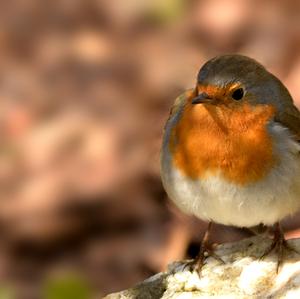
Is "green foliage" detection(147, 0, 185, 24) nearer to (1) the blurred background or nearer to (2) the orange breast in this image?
(1) the blurred background

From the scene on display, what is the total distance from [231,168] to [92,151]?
2.61 m

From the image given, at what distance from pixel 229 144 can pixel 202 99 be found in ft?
0.72

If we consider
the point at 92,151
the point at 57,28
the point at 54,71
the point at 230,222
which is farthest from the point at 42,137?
the point at 230,222

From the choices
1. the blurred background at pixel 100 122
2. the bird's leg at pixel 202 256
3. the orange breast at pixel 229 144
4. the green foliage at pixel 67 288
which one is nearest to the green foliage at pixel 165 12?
the blurred background at pixel 100 122

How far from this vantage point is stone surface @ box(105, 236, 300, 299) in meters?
4.13

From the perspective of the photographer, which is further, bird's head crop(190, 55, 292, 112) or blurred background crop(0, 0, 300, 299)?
blurred background crop(0, 0, 300, 299)

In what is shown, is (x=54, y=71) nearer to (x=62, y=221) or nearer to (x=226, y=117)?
(x=62, y=221)

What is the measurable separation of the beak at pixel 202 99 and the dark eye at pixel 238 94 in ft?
0.36

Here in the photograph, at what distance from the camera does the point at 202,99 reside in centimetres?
419

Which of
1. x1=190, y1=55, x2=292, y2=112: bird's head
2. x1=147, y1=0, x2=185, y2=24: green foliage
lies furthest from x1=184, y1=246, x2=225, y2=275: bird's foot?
x1=147, y1=0, x2=185, y2=24: green foliage

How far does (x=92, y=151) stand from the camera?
6.73 metres

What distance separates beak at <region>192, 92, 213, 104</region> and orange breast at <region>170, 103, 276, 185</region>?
54mm

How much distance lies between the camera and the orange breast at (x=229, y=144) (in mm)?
4223

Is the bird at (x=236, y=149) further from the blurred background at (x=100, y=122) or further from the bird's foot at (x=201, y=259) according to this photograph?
the blurred background at (x=100, y=122)
